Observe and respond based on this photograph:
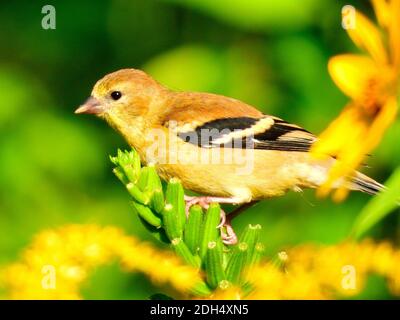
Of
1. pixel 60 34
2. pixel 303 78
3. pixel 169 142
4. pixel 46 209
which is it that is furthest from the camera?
pixel 60 34

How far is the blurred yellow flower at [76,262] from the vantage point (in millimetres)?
774

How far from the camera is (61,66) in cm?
177


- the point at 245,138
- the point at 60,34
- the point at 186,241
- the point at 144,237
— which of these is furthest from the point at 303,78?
the point at 186,241

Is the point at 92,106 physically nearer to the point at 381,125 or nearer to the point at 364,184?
the point at 364,184

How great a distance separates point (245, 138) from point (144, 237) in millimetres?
376

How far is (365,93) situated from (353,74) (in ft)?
0.08

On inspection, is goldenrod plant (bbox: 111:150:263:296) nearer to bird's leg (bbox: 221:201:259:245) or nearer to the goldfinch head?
bird's leg (bbox: 221:201:259:245)

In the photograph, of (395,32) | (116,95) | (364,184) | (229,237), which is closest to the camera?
(395,32)

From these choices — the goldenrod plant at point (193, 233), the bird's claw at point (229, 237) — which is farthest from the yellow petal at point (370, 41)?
the bird's claw at point (229, 237)

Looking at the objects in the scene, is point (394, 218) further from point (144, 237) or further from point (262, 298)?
point (262, 298)

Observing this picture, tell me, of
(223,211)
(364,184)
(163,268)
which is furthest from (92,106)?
(163,268)

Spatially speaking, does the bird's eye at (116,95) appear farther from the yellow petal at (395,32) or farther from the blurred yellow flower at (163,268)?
the yellow petal at (395,32)

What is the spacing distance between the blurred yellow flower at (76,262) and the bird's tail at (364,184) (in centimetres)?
57

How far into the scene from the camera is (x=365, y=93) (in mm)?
741
